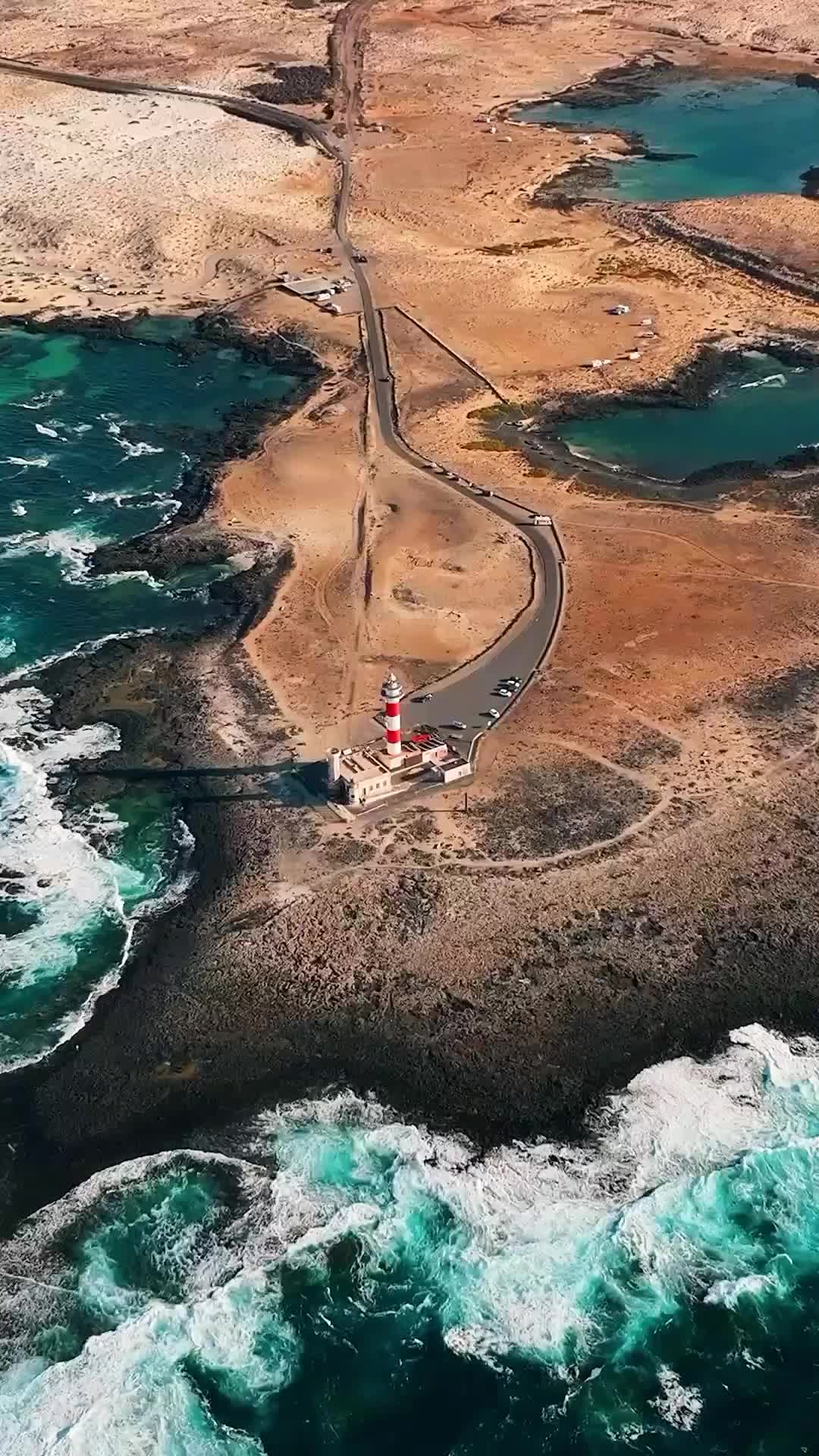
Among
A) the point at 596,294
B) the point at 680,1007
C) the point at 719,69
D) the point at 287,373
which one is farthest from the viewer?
the point at 719,69

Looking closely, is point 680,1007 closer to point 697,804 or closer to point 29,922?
point 697,804

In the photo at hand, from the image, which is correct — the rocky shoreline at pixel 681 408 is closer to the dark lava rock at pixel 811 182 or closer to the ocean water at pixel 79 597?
the ocean water at pixel 79 597

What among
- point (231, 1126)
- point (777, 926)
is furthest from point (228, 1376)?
point (777, 926)

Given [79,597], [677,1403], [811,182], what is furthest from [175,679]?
[811,182]

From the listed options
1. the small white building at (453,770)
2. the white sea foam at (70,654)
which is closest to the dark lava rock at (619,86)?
the white sea foam at (70,654)

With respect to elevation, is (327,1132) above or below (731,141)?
below
